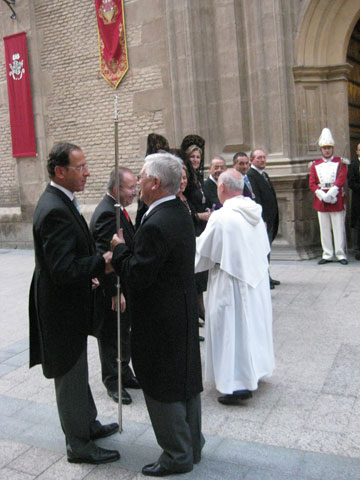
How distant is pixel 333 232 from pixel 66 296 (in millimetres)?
6671

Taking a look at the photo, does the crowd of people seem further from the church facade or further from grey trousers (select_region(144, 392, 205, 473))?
the church facade

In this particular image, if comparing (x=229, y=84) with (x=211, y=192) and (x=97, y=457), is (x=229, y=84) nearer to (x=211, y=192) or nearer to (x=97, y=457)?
(x=211, y=192)

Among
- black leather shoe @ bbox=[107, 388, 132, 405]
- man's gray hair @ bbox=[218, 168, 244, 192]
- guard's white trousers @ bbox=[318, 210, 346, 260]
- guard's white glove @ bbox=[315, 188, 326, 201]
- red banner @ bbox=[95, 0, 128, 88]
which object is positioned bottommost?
black leather shoe @ bbox=[107, 388, 132, 405]

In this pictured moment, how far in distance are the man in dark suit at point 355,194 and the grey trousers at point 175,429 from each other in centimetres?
669

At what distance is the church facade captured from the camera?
955 cm

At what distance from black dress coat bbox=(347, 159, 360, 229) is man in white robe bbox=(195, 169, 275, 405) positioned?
5.49 m

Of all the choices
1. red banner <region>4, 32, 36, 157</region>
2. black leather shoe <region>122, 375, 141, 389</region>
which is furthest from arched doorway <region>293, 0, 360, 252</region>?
red banner <region>4, 32, 36, 157</region>

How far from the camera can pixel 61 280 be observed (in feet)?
10.0

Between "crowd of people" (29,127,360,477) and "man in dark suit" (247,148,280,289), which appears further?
"man in dark suit" (247,148,280,289)

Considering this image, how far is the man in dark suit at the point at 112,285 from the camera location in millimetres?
4109

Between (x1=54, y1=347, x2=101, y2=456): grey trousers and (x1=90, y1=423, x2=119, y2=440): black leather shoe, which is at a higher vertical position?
(x1=54, y1=347, x2=101, y2=456): grey trousers

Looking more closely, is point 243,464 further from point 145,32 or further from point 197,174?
point 145,32

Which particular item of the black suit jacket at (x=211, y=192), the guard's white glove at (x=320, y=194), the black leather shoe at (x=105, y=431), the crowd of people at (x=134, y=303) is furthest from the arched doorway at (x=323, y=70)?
the black leather shoe at (x=105, y=431)

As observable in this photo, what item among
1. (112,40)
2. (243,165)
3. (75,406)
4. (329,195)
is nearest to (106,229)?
(75,406)
